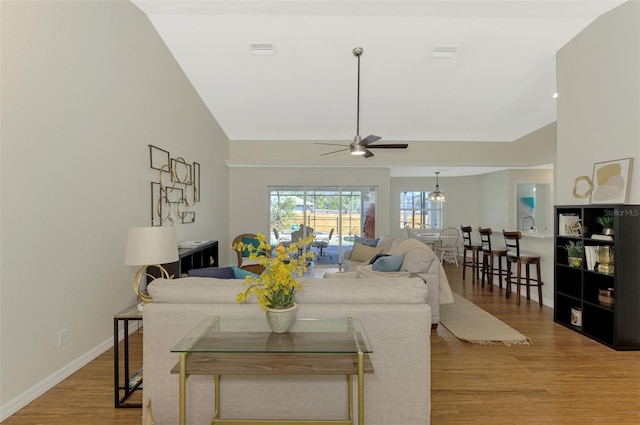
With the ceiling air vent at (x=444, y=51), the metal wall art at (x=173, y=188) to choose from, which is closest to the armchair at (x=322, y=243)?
the metal wall art at (x=173, y=188)

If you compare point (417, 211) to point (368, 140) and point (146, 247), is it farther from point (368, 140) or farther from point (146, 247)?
point (146, 247)

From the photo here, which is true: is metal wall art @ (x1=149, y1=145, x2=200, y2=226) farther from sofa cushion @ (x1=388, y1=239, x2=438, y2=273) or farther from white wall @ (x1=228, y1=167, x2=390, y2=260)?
sofa cushion @ (x1=388, y1=239, x2=438, y2=273)

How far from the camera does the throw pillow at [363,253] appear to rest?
6.02 metres

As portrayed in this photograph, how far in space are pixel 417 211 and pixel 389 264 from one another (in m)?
6.67

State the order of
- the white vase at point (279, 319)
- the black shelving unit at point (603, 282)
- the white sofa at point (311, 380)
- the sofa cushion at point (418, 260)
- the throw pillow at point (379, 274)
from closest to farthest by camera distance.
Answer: the white vase at point (279, 319), the white sofa at point (311, 380), the black shelving unit at point (603, 282), the throw pillow at point (379, 274), the sofa cushion at point (418, 260)

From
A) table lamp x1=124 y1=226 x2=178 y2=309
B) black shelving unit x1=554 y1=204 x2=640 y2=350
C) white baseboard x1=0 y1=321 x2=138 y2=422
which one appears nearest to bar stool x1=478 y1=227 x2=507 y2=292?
black shelving unit x1=554 y1=204 x2=640 y2=350

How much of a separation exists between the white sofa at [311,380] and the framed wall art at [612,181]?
287cm

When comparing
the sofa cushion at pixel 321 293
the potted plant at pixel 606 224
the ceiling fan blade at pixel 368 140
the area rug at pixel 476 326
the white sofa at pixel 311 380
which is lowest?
the area rug at pixel 476 326

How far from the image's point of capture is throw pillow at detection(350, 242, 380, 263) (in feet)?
19.7

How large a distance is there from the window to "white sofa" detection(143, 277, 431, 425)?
848 cm

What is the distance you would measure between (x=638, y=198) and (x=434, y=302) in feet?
7.37

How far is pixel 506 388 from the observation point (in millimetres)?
2574

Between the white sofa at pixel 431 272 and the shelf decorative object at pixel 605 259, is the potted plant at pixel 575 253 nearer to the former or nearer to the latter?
the shelf decorative object at pixel 605 259

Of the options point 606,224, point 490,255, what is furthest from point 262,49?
point 490,255
